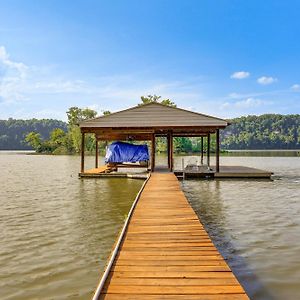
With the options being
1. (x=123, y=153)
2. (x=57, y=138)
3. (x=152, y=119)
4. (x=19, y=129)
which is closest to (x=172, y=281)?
(x=152, y=119)

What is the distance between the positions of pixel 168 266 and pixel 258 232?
524 cm

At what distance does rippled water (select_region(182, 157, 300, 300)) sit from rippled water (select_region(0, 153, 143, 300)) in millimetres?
2955

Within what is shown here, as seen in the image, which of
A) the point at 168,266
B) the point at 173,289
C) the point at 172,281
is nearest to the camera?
the point at 173,289

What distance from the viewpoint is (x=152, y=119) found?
78.4 feet

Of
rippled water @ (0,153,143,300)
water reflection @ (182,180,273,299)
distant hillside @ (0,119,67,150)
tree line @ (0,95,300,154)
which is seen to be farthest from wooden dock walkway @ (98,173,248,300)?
distant hillside @ (0,119,67,150)

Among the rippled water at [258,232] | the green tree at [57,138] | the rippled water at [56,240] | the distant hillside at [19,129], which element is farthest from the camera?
the distant hillside at [19,129]

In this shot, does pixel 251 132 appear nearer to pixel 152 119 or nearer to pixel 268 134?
pixel 268 134

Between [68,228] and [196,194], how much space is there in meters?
8.57

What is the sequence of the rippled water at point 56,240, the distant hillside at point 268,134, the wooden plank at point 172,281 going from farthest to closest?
the distant hillside at point 268,134, the rippled water at point 56,240, the wooden plank at point 172,281

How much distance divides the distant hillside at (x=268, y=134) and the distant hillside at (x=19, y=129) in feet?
322

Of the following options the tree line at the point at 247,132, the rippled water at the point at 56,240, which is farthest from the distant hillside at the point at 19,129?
the rippled water at the point at 56,240

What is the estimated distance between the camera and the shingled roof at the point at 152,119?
77.1ft

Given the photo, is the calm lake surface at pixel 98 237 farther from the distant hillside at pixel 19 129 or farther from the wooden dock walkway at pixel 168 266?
the distant hillside at pixel 19 129

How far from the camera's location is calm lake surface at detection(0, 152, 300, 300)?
6.23m
